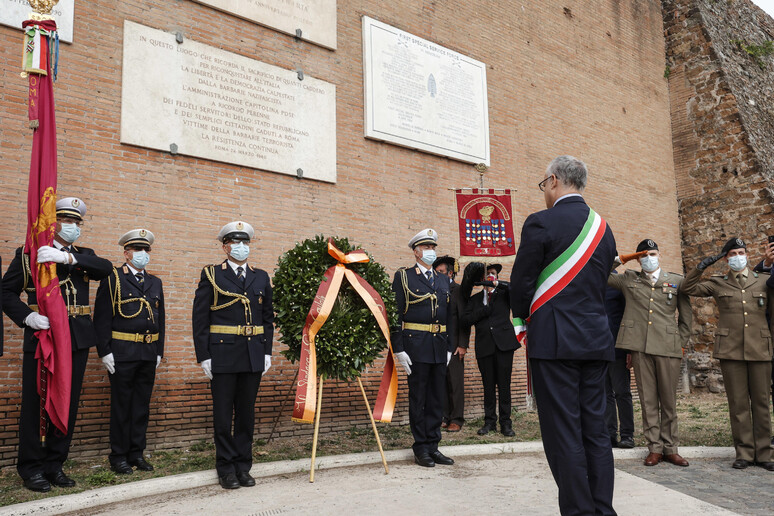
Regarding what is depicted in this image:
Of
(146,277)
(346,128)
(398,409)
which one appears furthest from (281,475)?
(346,128)

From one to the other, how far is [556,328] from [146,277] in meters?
3.78

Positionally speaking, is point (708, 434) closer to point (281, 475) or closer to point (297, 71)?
point (281, 475)

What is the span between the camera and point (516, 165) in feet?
33.3

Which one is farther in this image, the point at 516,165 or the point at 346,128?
the point at 516,165

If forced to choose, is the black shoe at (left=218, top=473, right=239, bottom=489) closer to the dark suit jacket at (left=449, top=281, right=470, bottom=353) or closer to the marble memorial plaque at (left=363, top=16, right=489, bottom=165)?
the dark suit jacket at (left=449, top=281, right=470, bottom=353)

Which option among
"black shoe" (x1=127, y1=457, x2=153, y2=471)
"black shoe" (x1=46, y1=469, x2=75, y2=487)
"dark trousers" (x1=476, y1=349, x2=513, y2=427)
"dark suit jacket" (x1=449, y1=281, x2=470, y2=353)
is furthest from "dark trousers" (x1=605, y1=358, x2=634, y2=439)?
"black shoe" (x1=46, y1=469, x2=75, y2=487)

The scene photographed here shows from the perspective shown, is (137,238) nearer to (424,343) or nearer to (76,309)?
(76,309)

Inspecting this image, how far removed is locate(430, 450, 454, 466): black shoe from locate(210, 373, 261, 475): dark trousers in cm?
154

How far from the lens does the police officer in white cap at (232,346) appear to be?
4797 millimetres

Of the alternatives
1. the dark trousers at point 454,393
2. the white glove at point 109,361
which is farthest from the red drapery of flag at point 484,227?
the white glove at point 109,361

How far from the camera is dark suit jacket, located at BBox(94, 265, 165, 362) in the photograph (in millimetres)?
5152

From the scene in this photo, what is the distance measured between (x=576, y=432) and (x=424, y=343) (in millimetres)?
2478

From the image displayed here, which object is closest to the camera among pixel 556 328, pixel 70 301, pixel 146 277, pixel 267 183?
pixel 556 328

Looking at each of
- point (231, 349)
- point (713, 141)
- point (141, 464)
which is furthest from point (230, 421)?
point (713, 141)
